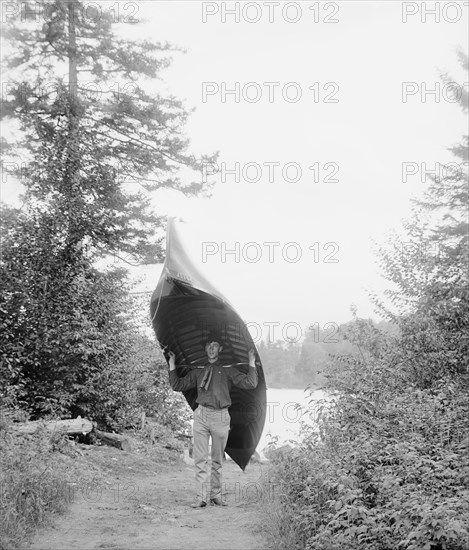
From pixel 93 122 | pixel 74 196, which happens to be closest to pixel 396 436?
pixel 74 196

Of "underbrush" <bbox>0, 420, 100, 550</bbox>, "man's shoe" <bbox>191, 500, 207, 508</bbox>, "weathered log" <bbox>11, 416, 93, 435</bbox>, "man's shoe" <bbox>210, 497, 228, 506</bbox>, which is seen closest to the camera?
"underbrush" <bbox>0, 420, 100, 550</bbox>

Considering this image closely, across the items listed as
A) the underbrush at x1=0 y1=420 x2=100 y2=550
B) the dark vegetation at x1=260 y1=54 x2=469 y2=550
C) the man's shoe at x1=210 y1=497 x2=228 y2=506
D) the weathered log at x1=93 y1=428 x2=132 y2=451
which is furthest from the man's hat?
the weathered log at x1=93 y1=428 x2=132 y2=451

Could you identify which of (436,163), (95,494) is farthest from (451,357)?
(436,163)

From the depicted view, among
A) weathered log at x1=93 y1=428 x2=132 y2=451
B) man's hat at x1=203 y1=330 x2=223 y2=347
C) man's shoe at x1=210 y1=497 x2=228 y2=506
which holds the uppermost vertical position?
man's hat at x1=203 y1=330 x2=223 y2=347

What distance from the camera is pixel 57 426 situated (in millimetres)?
9602

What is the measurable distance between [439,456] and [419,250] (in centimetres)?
574

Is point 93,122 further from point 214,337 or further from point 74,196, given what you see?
point 214,337

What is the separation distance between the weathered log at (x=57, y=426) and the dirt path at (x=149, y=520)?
98 centimetres

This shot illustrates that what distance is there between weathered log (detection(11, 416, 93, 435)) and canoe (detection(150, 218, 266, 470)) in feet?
6.72

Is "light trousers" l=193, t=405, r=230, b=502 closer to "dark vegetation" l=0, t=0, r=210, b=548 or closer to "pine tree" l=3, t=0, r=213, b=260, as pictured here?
"dark vegetation" l=0, t=0, r=210, b=548

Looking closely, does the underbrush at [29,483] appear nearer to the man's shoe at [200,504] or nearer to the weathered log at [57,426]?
the weathered log at [57,426]

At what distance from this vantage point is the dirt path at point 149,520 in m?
5.46

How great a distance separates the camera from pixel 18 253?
11.5 metres

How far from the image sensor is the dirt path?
17.9 ft
